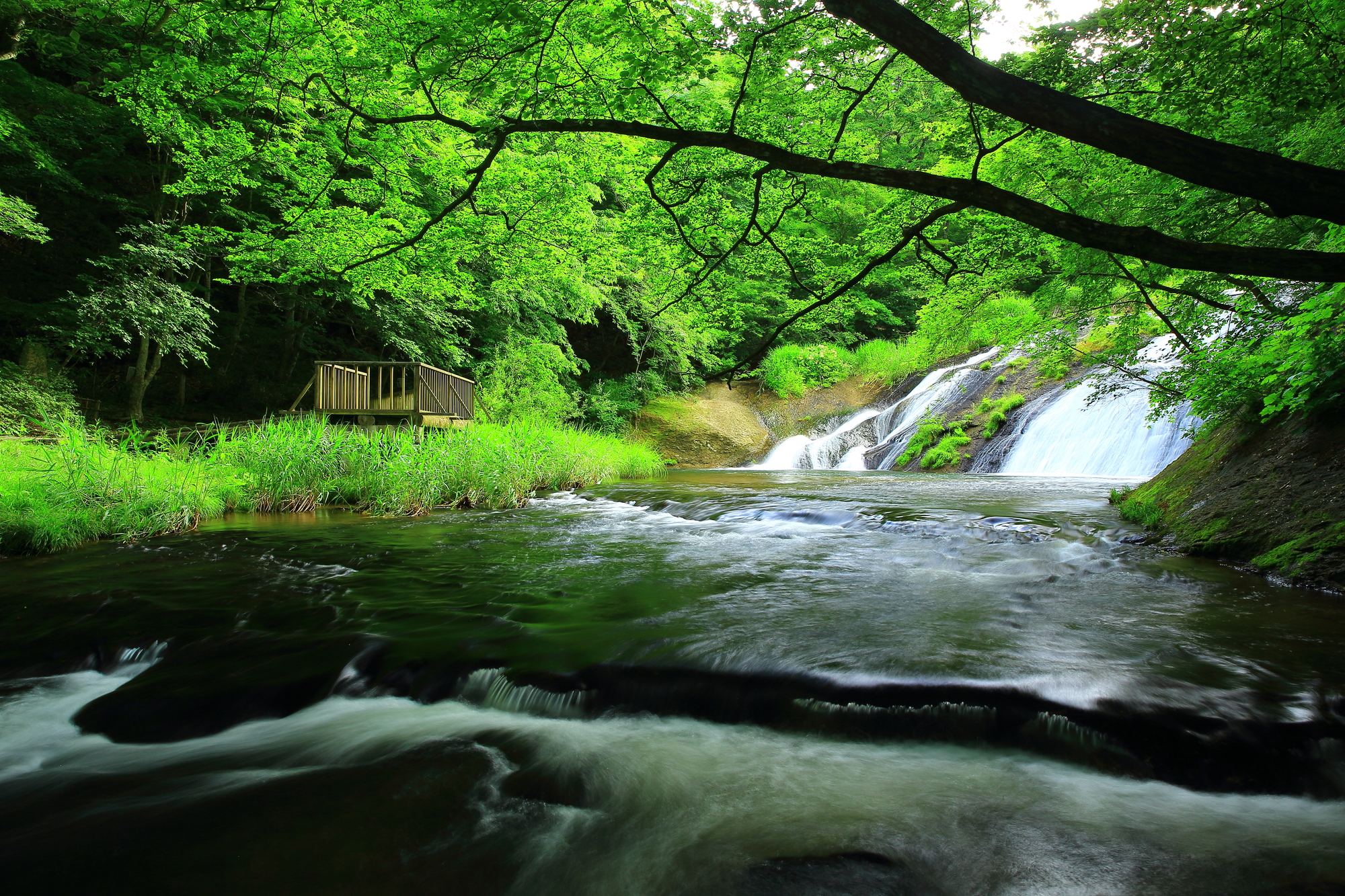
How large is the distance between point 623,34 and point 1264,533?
5.91 metres

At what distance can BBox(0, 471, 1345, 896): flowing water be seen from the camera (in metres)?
1.91

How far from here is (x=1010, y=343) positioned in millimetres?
6883

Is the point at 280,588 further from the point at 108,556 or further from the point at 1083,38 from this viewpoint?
the point at 1083,38

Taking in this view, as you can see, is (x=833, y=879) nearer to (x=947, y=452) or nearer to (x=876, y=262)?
(x=876, y=262)

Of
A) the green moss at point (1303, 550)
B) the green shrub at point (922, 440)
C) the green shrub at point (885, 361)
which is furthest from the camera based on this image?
the green shrub at point (885, 361)

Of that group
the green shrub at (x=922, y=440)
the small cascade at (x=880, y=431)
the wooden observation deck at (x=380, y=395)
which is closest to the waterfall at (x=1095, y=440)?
the green shrub at (x=922, y=440)

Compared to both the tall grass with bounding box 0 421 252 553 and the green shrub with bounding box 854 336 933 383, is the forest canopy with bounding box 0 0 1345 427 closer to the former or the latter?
the tall grass with bounding box 0 421 252 553

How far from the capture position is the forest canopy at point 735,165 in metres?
3.57

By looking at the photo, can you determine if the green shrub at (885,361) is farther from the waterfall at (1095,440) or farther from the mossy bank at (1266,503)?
the mossy bank at (1266,503)

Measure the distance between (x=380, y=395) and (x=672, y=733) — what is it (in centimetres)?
1145

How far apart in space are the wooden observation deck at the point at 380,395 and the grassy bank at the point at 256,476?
1728 millimetres

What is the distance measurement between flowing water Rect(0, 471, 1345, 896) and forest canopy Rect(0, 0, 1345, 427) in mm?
1784

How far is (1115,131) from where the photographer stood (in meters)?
2.82

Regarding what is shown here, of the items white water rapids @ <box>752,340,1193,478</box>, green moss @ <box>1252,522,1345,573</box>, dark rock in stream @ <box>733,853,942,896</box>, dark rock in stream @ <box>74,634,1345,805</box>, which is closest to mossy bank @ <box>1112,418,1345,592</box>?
green moss @ <box>1252,522,1345,573</box>
